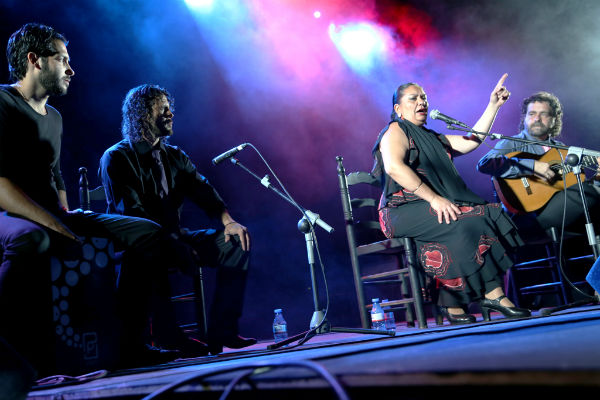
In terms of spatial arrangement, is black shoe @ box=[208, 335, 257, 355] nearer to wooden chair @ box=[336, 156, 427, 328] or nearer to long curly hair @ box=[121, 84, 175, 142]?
wooden chair @ box=[336, 156, 427, 328]

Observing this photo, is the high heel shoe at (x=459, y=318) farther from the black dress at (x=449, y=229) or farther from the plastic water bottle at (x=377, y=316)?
the plastic water bottle at (x=377, y=316)

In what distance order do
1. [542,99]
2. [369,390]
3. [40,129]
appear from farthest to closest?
[542,99] < [40,129] < [369,390]

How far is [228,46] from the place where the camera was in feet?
17.0

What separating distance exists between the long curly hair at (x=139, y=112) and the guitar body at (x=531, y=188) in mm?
2146

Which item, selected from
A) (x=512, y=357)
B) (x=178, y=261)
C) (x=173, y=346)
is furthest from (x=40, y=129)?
(x=512, y=357)

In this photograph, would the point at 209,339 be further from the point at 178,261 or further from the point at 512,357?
the point at 512,357

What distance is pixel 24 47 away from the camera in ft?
6.82

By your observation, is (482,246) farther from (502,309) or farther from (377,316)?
(377,316)

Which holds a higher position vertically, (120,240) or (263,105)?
(263,105)

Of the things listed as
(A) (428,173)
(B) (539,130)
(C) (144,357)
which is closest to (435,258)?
(A) (428,173)

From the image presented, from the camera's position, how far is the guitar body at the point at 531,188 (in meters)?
3.07

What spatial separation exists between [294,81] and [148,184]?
10.0ft

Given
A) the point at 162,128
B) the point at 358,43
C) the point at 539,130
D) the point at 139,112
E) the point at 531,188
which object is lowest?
the point at 531,188

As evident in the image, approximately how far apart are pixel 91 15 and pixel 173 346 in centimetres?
307
